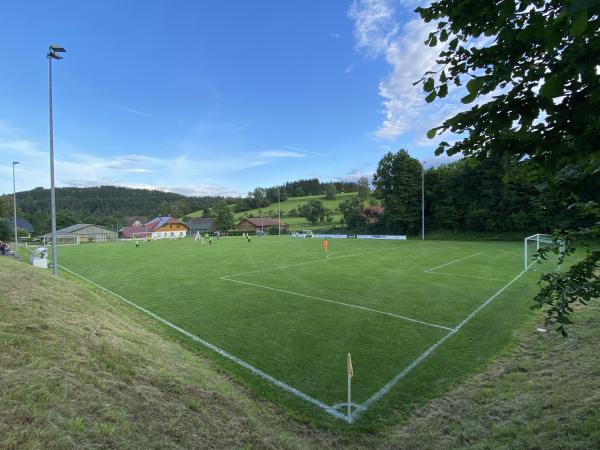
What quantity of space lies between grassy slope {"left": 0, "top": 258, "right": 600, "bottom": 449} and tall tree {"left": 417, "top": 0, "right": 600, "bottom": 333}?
3.29 m

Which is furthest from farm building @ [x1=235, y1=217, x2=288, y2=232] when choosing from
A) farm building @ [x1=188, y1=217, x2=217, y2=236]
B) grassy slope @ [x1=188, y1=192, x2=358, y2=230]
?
farm building @ [x1=188, y1=217, x2=217, y2=236]

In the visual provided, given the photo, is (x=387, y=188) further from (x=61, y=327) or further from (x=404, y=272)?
(x=61, y=327)

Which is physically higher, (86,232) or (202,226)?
(202,226)

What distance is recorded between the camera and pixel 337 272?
18.9m

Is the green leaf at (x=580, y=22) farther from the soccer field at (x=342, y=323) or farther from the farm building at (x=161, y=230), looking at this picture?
the farm building at (x=161, y=230)

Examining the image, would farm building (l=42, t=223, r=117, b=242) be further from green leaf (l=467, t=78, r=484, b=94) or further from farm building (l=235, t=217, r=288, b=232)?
green leaf (l=467, t=78, r=484, b=94)

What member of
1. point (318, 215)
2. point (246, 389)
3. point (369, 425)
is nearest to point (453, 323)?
point (369, 425)

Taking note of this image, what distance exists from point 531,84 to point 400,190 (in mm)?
58070

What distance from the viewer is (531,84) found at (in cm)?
225

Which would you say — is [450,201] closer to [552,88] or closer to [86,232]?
[552,88]

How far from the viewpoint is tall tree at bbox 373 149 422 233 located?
183 feet

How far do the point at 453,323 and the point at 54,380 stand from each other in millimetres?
9429

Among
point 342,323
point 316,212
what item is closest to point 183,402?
point 342,323

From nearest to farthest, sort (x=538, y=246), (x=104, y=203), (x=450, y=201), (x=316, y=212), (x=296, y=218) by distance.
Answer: (x=538, y=246) → (x=450, y=201) → (x=316, y=212) → (x=296, y=218) → (x=104, y=203)
